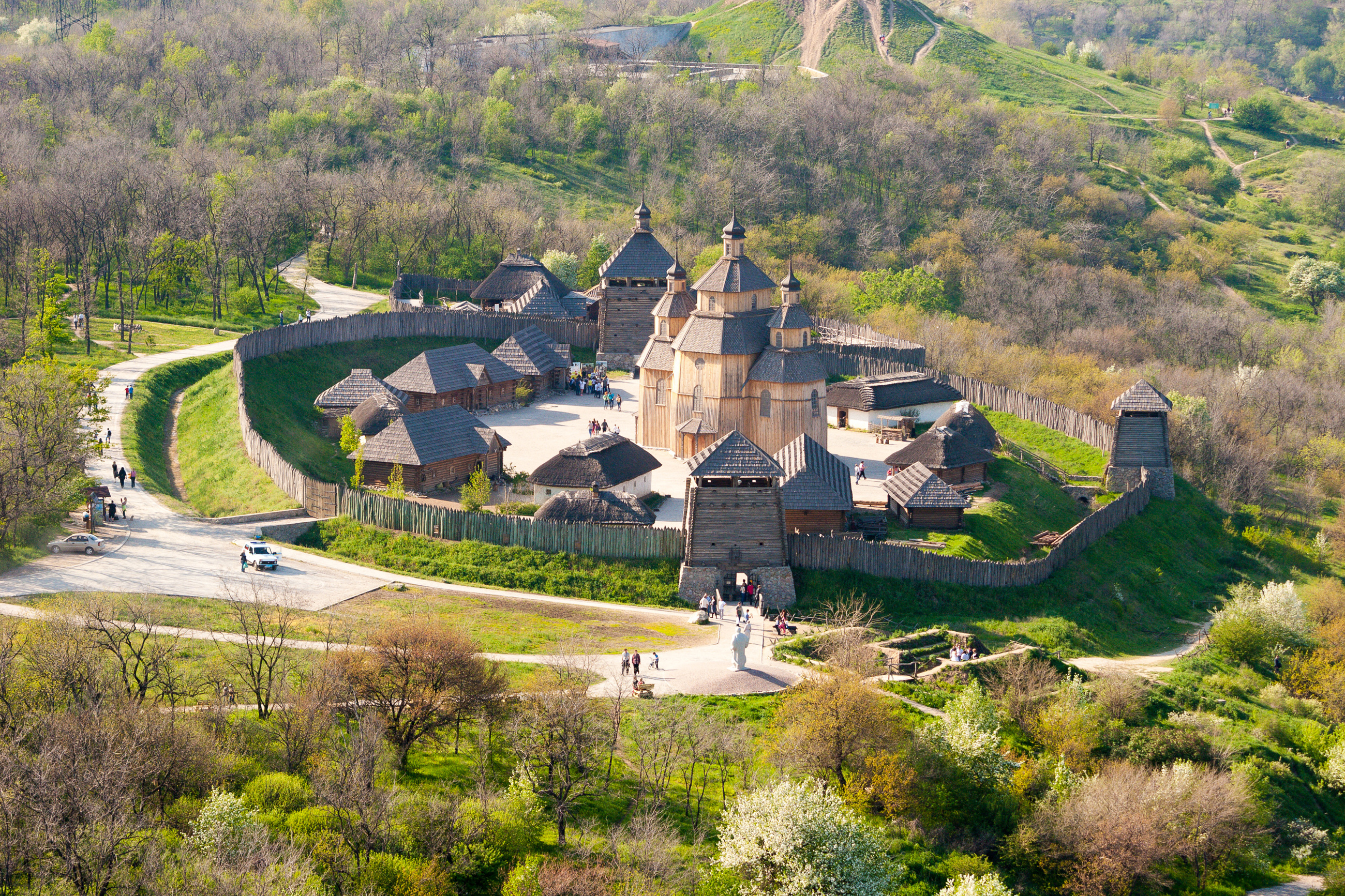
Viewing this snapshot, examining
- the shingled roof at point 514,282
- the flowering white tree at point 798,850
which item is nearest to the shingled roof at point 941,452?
the flowering white tree at point 798,850

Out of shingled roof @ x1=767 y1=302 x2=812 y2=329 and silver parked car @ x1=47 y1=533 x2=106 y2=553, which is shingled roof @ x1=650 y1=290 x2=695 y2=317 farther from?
silver parked car @ x1=47 y1=533 x2=106 y2=553

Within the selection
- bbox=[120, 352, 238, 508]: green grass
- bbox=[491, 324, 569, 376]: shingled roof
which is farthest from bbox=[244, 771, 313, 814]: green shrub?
bbox=[491, 324, 569, 376]: shingled roof

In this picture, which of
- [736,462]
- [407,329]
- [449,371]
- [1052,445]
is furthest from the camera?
[407,329]

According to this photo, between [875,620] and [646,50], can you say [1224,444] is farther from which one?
[646,50]

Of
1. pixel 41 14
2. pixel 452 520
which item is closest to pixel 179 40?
pixel 41 14

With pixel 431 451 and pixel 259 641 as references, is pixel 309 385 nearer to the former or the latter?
pixel 431 451

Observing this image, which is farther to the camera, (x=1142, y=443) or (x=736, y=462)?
(x=1142, y=443)

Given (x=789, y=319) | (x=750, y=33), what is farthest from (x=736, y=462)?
(x=750, y=33)

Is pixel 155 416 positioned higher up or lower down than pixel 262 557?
higher up
